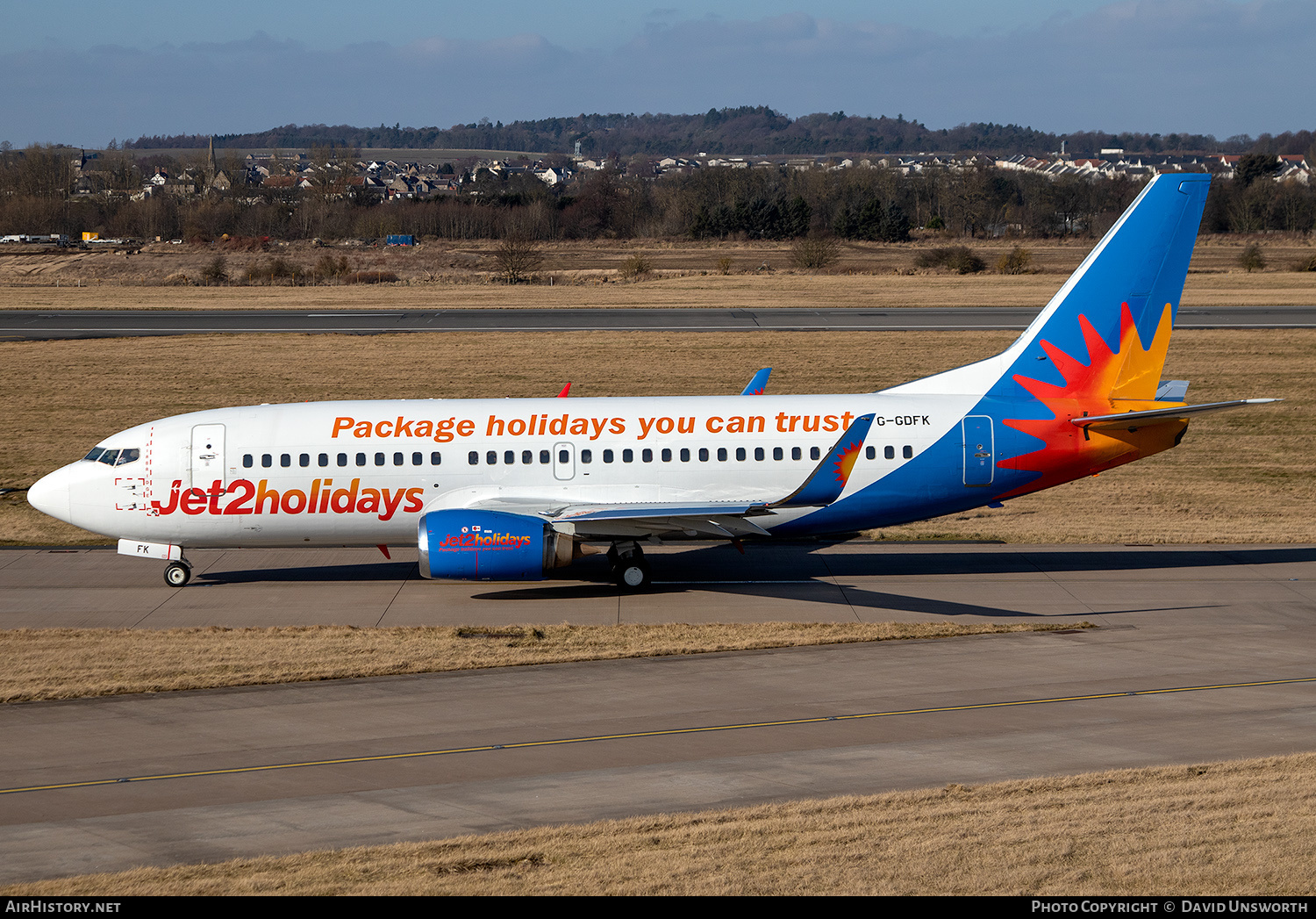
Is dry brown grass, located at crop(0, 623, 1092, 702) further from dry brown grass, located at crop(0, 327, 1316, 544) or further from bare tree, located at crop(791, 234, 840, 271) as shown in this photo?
bare tree, located at crop(791, 234, 840, 271)

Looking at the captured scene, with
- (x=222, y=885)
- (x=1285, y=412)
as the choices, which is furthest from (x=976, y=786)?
(x=1285, y=412)

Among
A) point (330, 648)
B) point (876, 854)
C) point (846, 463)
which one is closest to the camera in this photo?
point (876, 854)

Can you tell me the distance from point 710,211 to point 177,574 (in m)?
129

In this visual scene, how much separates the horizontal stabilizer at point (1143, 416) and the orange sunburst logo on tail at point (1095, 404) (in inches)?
6.3

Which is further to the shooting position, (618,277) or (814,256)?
(814,256)

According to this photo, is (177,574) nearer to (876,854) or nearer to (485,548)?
(485,548)

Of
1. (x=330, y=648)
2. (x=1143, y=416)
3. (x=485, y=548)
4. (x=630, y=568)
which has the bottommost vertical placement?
(x=330, y=648)

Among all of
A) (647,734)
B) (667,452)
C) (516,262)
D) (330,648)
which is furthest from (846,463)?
(516,262)

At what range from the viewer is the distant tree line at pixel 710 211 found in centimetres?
14425

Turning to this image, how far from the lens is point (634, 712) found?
59.4ft

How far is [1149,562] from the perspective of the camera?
90.1 feet

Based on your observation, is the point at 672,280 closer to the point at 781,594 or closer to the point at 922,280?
the point at 922,280

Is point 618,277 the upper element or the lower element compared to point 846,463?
upper

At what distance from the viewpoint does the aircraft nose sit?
84.3 ft
